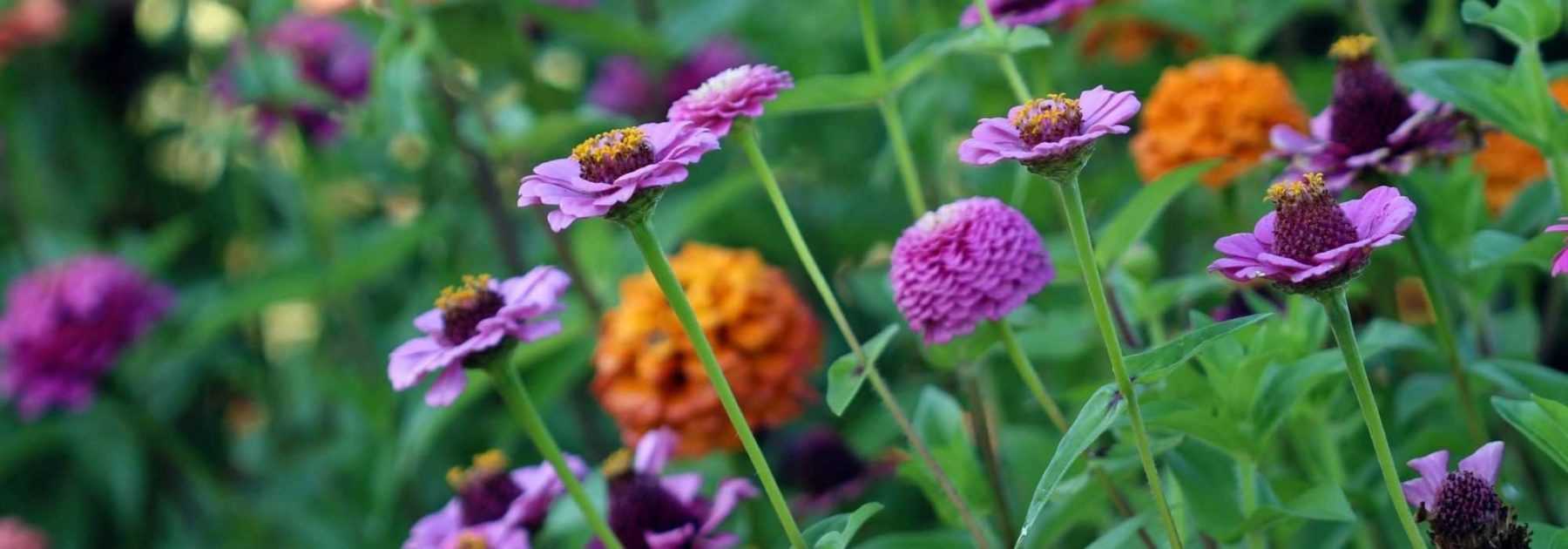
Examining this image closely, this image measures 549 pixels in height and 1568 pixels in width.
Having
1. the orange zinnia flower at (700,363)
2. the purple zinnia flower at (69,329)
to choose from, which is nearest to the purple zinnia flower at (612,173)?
the orange zinnia flower at (700,363)

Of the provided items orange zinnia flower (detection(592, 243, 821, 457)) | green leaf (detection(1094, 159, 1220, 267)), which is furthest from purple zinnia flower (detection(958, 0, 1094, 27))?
orange zinnia flower (detection(592, 243, 821, 457))

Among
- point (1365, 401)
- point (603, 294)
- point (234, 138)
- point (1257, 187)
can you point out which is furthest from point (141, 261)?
point (1365, 401)

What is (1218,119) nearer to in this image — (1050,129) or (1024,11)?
(1024,11)

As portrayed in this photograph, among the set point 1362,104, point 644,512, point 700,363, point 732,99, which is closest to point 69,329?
point 700,363

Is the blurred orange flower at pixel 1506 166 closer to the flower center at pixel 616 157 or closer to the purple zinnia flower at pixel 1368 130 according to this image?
the purple zinnia flower at pixel 1368 130

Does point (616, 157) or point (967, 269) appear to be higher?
point (616, 157)
